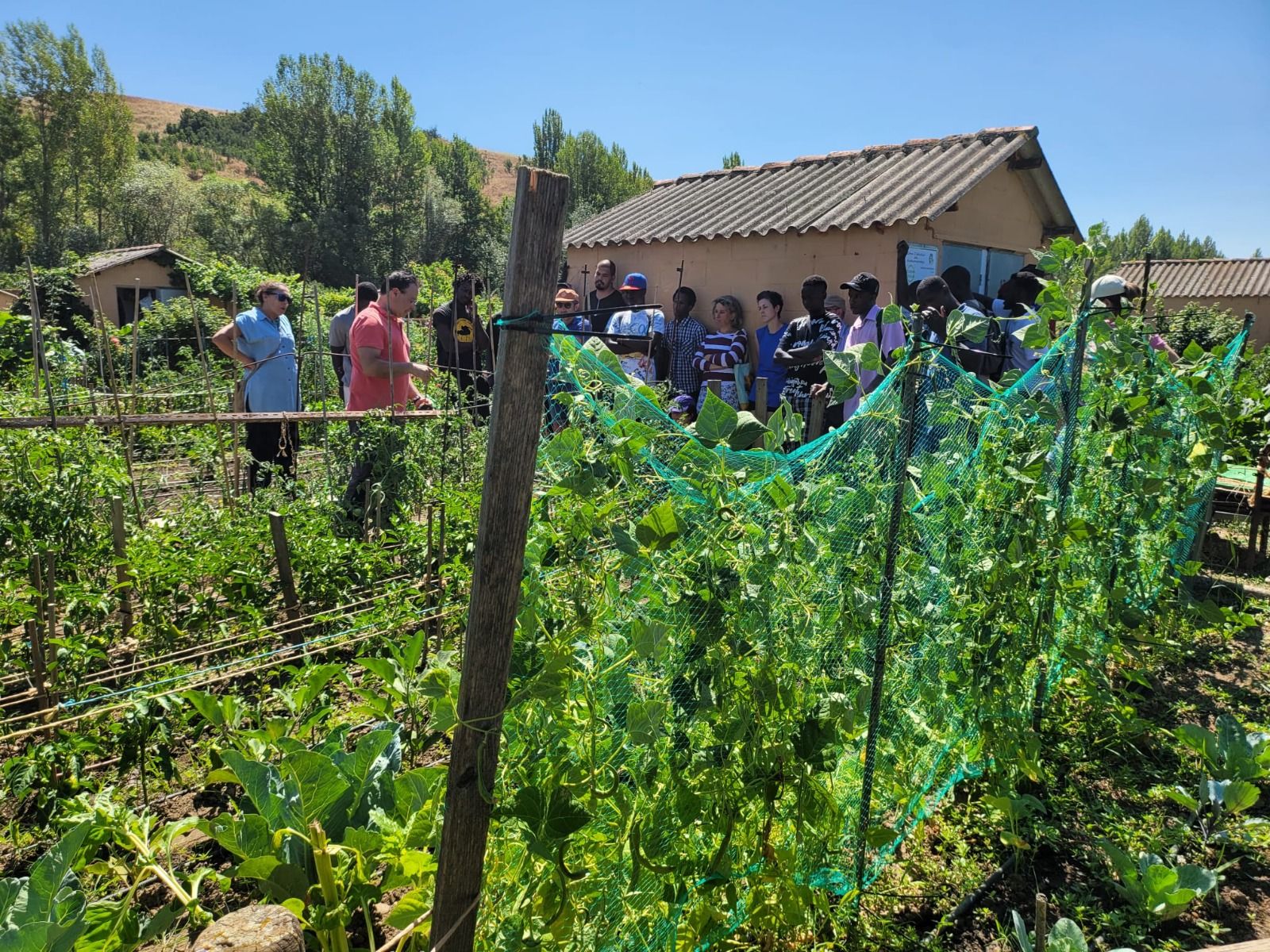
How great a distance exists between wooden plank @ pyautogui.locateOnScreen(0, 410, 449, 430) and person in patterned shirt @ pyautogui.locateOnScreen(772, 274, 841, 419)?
243cm

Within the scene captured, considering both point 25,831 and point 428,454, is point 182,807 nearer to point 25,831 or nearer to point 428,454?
point 25,831

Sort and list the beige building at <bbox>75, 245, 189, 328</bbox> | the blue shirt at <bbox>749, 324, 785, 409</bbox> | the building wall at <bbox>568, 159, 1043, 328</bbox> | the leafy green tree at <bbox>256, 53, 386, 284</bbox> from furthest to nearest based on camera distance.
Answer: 1. the leafy green tree at <bbox>256, 53, 386, 284</bbox>
2. the beige building at <bbox>75, 245, 189, 328</bbox>
3. the building wall at <bbox>568, 159, 1043, 328</bbox>
4. the blue shirt at <bbox>749, 324, 785, 409</bbox>

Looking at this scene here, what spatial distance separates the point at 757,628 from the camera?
1.61 m

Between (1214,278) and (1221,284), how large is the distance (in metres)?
0.89

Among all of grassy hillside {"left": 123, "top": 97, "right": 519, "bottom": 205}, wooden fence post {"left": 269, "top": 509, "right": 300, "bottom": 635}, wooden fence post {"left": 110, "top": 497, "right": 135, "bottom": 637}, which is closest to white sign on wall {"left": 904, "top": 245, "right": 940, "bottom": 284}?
wooden fence post {"left": 269, "top": 509, "right": 300, "bottom": 635}

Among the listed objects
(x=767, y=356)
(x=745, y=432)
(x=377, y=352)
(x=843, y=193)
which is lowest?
(x=745, y=432)

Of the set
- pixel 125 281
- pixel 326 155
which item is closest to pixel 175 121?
pixel 326 155

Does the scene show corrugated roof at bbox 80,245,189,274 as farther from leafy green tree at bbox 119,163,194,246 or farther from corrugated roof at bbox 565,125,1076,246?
leafy green tree at bbox 119,163,194,246

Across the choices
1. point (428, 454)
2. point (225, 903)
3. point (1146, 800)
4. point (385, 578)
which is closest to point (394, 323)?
point (428, 454)

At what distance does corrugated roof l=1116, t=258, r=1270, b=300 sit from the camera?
2899cm

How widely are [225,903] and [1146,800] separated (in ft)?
9.81

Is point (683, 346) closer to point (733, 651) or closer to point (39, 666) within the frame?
point (39, 666)

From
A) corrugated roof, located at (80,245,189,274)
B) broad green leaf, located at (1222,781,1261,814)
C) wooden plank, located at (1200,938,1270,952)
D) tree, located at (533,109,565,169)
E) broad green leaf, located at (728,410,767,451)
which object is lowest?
broad green leaf, located at (1222,781,1261,814)

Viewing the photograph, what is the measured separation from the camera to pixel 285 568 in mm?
3209
